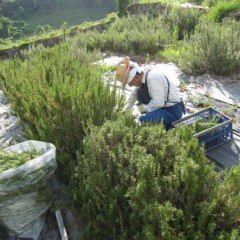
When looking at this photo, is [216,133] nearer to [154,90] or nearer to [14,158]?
[154,90]

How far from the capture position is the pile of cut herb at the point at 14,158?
2889mm

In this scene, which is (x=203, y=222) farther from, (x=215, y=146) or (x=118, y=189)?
(x=215, y=146)

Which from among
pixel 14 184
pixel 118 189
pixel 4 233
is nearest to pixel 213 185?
pixel 118 189

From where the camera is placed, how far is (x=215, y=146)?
3.62 meters

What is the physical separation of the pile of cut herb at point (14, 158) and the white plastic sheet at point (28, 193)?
7 cm

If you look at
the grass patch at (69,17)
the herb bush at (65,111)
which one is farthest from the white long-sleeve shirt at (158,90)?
the grass patch at (69,17)

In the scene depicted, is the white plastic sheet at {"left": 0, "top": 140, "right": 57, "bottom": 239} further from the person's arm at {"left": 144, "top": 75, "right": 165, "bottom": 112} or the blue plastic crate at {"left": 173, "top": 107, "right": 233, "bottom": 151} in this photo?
the blue plastic crate at {"left": 173, "top": 107, "right": 233, "bottom": 151}

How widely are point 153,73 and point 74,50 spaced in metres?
4.03

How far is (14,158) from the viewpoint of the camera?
118 inches

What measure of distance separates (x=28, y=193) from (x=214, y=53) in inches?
168

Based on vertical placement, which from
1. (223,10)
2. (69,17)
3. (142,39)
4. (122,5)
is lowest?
(69,17)

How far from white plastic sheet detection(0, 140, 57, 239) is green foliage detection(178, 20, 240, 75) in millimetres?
3788

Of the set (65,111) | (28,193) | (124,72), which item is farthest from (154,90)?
(28,193)

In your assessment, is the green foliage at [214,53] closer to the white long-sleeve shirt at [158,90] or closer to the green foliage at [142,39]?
the green foliage at [142,39]
